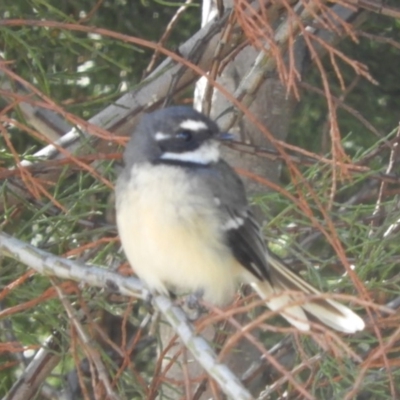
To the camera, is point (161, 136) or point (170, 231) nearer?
point (170, 231)

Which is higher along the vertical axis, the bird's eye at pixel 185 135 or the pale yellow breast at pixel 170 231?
the bird's eye at pixel 185 135

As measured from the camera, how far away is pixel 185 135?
3.12 metres

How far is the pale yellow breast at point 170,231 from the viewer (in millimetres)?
2945

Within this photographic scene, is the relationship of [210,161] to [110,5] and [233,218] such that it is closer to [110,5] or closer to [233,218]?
[233,218]

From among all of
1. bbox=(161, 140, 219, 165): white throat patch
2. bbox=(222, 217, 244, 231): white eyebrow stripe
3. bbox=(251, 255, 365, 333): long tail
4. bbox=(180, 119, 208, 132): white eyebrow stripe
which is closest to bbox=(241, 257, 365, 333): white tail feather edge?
bbox=(251, 255, 365, 333): long tail

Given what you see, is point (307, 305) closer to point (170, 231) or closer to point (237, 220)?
point (237, 220)

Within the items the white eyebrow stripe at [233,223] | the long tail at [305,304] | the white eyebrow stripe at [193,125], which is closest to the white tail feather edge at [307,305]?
the long tail at [305,304]

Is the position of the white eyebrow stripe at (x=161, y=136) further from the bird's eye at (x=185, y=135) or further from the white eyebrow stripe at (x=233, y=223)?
the white eyebrow stripe at (x=233, y=223)

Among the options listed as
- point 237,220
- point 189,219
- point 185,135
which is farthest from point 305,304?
point 185,135

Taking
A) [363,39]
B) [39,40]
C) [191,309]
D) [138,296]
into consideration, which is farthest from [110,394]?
[363,39]

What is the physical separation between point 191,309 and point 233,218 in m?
0.32

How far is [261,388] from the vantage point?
16.8 feet

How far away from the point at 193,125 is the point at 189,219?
11.8 inches

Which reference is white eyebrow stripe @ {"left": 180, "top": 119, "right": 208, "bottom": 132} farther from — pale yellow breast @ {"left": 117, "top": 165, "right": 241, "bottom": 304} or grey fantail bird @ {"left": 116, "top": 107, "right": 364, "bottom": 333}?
pale yellow breast @ {"left": 117, "top": 165, "right": 241, "bottom": 304}
